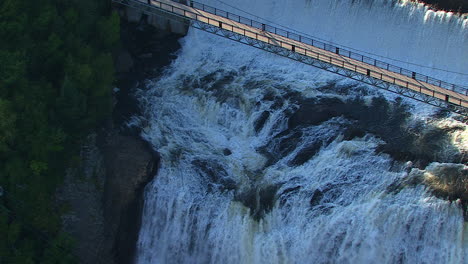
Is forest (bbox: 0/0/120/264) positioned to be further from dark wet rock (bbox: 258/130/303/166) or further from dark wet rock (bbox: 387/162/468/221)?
dark wet rock (bbox: 387/162/468/221)

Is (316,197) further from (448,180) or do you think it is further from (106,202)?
(106,202)

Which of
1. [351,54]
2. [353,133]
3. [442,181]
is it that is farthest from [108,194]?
[351,54]

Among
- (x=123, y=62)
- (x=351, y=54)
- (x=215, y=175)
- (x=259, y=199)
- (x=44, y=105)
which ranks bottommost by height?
(x=259, y=199)

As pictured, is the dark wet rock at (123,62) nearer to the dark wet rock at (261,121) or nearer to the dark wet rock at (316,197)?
the dark wet rock at (261,121)

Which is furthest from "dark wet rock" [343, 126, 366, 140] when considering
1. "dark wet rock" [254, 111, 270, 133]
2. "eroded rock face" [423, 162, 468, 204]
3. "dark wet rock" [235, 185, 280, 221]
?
"dark wet rock" [235, 185, 280, 221]

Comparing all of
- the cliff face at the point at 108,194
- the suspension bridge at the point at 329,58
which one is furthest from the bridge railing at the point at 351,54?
the cliff face at the point at 108,194
